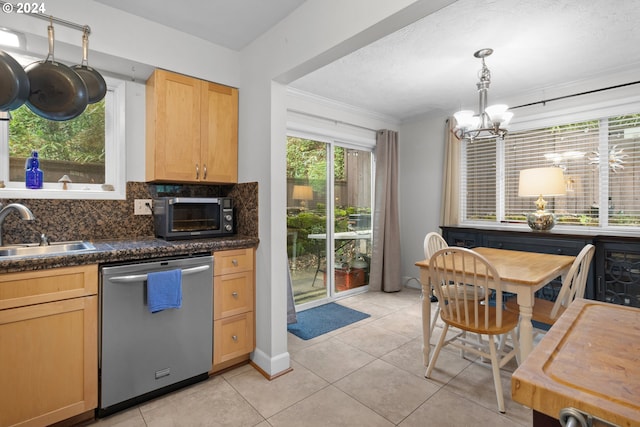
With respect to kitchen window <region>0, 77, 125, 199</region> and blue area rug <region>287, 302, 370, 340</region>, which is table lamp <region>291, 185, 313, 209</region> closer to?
blue area rug <region>287, 302, 370, 340</region>

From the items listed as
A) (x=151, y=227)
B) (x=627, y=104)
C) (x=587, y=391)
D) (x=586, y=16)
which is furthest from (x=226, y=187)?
(x=627, y=104)

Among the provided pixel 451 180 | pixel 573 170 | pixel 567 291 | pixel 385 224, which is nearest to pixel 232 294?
pixel 567 291

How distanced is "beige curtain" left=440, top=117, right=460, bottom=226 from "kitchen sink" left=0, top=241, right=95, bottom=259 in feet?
12.1

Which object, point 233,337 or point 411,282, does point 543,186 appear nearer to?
point 411,282

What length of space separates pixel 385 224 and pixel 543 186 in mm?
1905

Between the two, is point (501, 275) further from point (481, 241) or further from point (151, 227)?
point (151, 227)

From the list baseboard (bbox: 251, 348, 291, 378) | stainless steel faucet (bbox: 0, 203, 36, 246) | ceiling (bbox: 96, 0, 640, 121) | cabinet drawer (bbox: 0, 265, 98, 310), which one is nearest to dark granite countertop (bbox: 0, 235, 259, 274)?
cabinet drawer (bbox: 0, 265, 98, 310)

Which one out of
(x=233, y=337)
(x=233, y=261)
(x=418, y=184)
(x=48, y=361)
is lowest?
(x=233, y=337)

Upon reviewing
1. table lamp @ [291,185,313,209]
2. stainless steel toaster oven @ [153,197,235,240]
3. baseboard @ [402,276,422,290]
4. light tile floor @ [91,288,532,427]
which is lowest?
light tile floor @ [91,288,532,427]

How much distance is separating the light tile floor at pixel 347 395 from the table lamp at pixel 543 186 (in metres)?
1.55

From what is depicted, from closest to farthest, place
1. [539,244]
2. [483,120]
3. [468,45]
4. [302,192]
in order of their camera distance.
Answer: [468,45] → [483,120] → [539,244] → [302,192]

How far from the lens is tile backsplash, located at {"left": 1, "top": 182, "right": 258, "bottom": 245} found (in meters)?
2.03

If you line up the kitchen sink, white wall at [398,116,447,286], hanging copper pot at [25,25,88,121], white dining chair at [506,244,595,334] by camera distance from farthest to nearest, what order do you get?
white wall at [398,116,447,286] < white dining chair at [506,244,595,334] < the kitchen sink < hanging copper pot at [25,25,88,121]

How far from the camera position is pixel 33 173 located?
2.07 m
